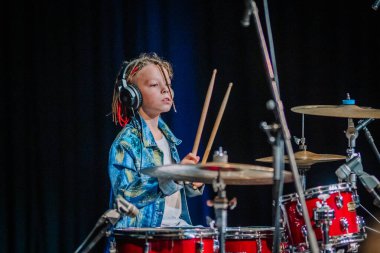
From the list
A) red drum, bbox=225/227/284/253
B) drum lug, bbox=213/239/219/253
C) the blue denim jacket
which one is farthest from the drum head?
the blue denim jacket

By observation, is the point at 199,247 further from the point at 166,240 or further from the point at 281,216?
the point at 281,216

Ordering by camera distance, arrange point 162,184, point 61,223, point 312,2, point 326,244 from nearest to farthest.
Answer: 1. point 162,184
2. point 326,244
3. point 61,223
4. point 312,2

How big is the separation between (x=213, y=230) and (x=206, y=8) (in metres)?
2.12

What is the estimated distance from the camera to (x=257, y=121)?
463 centimetres

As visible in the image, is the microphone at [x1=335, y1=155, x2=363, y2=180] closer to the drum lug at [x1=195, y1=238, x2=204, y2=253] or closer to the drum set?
the drum set

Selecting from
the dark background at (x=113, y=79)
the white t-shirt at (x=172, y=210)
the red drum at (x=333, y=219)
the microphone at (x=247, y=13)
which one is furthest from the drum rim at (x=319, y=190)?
the microphone at (x=247, y=13)

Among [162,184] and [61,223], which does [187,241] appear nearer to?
[162,184]

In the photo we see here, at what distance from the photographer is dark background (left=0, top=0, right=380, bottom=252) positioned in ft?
13.5

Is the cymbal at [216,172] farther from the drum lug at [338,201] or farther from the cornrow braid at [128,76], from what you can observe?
Result: the cornrow braid at [128,76]

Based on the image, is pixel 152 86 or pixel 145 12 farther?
pixel 145 12

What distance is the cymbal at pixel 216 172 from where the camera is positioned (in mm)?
2422

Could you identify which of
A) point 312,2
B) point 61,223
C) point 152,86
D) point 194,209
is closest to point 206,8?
point 312,2

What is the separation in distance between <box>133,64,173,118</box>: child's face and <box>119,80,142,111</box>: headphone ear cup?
0.08m

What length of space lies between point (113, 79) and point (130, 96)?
766 millimetres
